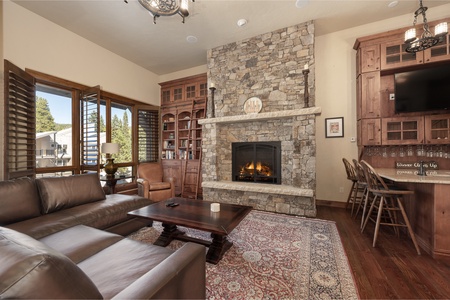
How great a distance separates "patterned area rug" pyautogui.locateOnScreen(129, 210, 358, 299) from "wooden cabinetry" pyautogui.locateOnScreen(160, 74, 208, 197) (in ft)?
7.19

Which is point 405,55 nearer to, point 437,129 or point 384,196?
point 437,129

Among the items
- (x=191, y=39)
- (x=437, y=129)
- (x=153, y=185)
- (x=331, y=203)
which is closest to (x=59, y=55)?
(x=191, y=39)

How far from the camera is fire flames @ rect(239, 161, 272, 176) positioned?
13.5 ft

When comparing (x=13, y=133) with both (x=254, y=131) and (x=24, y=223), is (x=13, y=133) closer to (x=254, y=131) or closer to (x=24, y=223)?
(x=24, y=223)

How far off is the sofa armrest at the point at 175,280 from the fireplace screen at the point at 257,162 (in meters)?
3.08

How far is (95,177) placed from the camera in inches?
113

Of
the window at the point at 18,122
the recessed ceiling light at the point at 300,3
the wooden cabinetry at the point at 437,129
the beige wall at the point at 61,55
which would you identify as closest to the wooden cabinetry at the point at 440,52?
the wooden cabinetry at the point at 437,129

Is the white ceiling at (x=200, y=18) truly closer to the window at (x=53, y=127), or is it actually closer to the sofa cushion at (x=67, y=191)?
the window at (x=53, y=127)

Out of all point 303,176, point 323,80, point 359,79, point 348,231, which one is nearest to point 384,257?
point 348,231

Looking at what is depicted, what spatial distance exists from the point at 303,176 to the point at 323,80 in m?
2.22

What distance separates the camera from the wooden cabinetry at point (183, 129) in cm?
501

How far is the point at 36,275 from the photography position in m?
0.58

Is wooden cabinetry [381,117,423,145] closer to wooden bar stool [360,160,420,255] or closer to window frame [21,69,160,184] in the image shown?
wooden bar stool [360,160,420,255]

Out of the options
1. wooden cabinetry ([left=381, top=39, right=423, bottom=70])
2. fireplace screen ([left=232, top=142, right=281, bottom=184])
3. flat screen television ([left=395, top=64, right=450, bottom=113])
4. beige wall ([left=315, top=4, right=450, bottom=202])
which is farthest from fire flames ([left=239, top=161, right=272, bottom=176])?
wooden cabinetry ([left=381, top=39, right=423, bottom=70])
